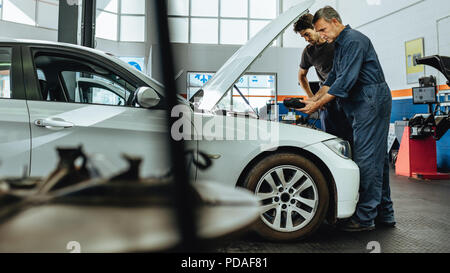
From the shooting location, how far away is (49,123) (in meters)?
1.37

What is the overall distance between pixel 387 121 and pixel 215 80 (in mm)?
1317

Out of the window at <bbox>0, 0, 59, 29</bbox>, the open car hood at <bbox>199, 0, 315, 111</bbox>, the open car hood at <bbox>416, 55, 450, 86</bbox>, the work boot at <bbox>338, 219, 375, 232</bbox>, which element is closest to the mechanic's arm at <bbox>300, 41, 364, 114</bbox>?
the open car hood at <bbox>199, 0, 315, 111</bbox>

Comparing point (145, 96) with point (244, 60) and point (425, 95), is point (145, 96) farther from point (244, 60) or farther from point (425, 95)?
point (425, 95)

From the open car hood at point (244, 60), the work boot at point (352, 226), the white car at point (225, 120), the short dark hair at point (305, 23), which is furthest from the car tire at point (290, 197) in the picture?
the short dark hair at point (305, 23)

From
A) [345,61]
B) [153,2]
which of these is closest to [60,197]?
[153,2]

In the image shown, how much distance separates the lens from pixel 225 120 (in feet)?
6.12

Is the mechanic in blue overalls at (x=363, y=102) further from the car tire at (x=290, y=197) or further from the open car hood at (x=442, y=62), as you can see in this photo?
the open car hood at (x=442, y=62)

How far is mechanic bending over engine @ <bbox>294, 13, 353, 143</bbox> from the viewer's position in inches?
106

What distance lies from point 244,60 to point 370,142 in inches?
43.8

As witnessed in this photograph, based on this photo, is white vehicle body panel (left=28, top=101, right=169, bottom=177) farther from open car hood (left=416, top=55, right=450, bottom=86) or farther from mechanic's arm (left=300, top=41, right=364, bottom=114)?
open car hood (left=416, top=55, right=450, bottom=86)

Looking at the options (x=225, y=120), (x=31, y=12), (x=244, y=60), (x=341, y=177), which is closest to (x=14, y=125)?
(x=225, y=120)
